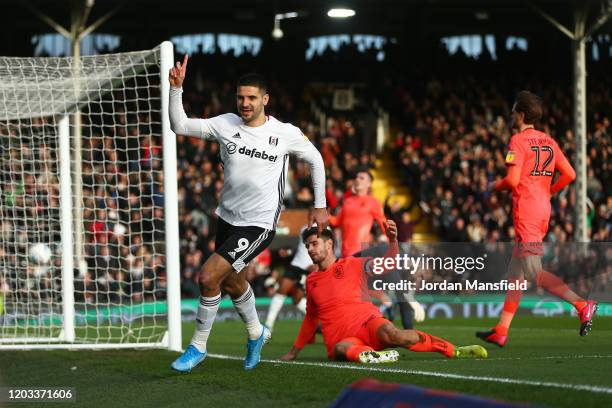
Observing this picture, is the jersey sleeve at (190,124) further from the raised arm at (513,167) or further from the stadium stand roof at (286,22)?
the stadium stand roof at (286,22)

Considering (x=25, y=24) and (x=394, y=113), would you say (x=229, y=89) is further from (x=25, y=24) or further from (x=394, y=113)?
(x=25, y=24)

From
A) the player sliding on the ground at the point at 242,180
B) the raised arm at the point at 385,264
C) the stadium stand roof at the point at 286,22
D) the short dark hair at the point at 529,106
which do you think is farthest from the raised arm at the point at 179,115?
the stadium stand roof at the point at 286,22

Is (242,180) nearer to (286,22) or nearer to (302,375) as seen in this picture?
(302,375)

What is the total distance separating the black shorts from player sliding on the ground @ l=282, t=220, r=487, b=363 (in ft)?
3.04

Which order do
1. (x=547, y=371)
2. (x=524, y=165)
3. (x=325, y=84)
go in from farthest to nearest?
(x=325, y=84) → (x=524, y=165) → (x=547, y=371)

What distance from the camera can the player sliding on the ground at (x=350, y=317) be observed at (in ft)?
26.9

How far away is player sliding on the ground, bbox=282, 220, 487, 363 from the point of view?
26.9 ft

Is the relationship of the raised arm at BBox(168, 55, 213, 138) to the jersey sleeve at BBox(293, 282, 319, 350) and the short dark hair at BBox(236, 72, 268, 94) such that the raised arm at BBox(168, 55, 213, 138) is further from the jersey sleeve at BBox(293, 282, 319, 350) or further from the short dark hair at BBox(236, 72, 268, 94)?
the jersey sleeve at BBox(293, 282, 319, 350)

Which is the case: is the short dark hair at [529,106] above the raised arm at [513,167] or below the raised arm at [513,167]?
above

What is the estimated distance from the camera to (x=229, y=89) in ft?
90.6

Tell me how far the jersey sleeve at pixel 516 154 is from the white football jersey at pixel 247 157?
226 centimetres

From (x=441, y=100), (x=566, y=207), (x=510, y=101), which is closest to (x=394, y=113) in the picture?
(x=441, y=100)

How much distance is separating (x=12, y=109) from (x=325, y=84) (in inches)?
740

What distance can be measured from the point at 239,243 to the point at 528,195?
9.72 ft
